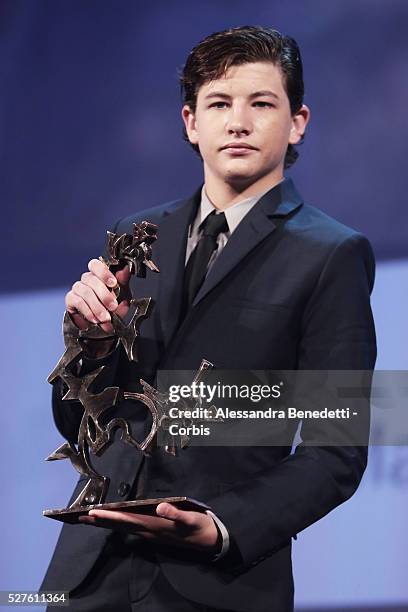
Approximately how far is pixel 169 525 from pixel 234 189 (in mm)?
672

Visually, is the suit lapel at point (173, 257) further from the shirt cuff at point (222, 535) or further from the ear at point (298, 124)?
the shirt cuff at point (222, 535)

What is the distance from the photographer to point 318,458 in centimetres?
155

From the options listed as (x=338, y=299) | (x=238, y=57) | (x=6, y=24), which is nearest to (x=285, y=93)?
(x=238, y=57)

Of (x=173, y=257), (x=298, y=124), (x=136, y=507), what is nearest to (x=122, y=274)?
(x=173, y=257)

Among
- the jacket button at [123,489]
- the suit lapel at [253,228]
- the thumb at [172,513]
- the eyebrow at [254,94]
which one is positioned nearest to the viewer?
the thumb at [172,513]

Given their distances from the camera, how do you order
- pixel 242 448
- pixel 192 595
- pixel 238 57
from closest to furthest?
pixel 192 595
pixel 242 448
pixel 238 57

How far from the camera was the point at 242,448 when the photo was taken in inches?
62.2

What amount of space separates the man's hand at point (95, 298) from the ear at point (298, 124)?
1.71 ft

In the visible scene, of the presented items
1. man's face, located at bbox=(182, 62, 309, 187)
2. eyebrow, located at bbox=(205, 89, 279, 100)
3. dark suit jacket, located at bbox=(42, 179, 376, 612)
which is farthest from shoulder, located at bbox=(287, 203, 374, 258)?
eyebrow, located at bbox=(205, 89, 279, 100)

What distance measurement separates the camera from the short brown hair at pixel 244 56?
180 cm

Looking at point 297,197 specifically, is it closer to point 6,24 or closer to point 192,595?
point 192,595

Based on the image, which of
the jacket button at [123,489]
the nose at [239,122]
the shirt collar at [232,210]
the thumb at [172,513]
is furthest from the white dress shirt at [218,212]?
the thumb at [172,513]

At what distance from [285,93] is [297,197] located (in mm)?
195

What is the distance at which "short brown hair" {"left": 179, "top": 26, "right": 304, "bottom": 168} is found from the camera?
180 centimetres
